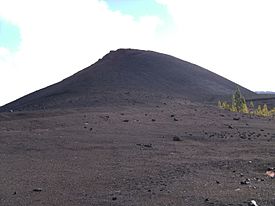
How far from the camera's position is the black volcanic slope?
68625 millimetres

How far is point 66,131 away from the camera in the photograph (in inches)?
1184

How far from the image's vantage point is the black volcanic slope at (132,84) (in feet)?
225

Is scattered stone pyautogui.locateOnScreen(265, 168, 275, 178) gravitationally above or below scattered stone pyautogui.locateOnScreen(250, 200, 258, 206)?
above

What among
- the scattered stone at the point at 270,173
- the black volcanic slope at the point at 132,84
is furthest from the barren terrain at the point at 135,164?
the black volcanic slope at the point at 132,84

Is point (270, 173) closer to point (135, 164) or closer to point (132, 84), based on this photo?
point (135, 164)

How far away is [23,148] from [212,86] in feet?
290

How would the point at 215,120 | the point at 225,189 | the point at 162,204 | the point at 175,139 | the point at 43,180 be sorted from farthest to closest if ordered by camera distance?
the point at 215,120
the point at 175,139
the point at 43,180
the point at 225,189
the point at 162,204

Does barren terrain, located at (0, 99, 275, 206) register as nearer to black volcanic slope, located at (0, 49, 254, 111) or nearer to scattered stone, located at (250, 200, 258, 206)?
scattered stone, located at (250, 200, 258, 206)

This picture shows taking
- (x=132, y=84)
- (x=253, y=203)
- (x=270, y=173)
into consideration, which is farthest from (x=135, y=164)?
(x=132, y=84)

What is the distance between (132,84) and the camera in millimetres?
87688

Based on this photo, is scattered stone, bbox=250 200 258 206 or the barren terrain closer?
scattered stone, bbox=250 200 258 206

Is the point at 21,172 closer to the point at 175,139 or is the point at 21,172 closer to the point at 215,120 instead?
the point at 175,139

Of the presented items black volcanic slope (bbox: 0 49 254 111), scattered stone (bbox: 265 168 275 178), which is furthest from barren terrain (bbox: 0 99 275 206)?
black volcanic slope (bbox: 0 49 254 111)

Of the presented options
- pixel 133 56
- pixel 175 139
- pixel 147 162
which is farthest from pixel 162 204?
pixel 133 56
